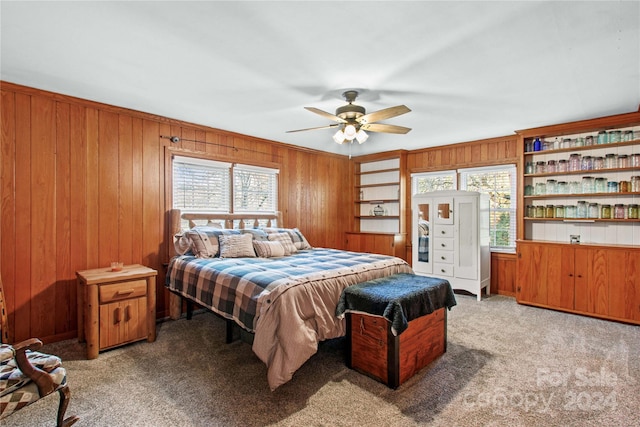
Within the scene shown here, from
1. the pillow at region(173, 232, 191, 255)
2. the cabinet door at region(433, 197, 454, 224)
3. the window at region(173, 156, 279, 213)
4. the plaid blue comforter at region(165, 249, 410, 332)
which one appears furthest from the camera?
the cabinet door at region(433, 197, 454, 224)

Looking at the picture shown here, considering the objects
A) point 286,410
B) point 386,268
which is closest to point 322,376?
point 286,410

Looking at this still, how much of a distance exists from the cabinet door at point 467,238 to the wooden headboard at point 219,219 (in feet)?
9.13

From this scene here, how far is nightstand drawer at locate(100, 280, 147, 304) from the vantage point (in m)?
2.77

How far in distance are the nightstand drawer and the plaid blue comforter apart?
41 cm

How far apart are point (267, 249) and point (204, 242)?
72cm

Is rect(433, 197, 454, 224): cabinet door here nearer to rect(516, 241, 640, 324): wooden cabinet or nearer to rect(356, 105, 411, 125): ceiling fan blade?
rect(516, 241, 640, 324): wooden cabinet

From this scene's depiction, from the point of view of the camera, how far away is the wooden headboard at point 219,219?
3809 millimetres

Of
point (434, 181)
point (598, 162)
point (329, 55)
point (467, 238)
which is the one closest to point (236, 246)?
point (329, 55)

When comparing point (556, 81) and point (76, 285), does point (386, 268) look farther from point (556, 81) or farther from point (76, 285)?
point (76, 285)

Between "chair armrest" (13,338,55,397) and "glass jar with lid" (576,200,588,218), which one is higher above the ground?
"glass jar with lid" (576,200,588,218)

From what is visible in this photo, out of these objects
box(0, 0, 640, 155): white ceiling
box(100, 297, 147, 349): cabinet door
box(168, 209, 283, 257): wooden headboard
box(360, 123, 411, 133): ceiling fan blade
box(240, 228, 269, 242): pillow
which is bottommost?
box(100, 297, 147, 349): cabinet door

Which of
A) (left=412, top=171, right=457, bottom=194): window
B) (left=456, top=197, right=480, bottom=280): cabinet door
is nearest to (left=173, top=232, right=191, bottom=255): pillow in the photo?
(left=456, top=197, right=480, bottom=280): cabinet door

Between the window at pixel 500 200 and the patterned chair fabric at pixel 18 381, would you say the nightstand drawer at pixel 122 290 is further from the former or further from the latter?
the window at pixel 500 200

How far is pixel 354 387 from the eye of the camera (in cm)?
226
